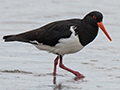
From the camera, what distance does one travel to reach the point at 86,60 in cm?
957

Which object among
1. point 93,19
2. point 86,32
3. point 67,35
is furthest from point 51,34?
point 93,19

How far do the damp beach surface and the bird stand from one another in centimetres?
41

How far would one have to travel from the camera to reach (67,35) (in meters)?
8.21

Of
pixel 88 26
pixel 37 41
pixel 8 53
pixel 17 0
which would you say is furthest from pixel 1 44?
pixel 17 0

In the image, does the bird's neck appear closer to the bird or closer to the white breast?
the bird

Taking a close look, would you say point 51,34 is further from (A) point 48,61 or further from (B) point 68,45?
(A) point 48,61

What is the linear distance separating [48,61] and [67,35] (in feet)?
4.69

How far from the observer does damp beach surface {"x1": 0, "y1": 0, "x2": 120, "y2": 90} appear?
7.78 m

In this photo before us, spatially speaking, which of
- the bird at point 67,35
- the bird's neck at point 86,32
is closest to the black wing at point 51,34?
the bird at point 67,35

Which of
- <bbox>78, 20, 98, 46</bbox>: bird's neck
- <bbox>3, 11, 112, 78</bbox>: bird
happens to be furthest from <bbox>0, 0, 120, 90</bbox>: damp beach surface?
<bbox>78, 20, 98, 46</bbox>: bird's neck

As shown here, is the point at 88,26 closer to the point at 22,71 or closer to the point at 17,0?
the point at 22,71

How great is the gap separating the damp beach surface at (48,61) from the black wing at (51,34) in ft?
2.20

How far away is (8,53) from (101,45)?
279cm

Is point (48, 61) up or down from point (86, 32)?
down
